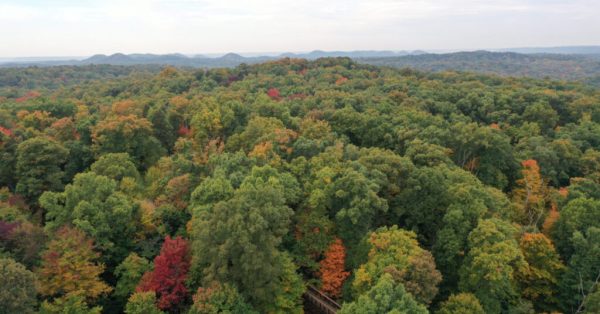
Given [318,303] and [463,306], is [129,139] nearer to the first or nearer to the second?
[318,303]

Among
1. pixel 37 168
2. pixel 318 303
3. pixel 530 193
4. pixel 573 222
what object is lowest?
pixel 318 303

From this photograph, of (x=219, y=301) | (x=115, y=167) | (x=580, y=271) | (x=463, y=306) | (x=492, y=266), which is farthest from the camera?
(x=115, y=167)

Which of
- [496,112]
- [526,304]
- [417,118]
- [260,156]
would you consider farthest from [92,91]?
[526,304]

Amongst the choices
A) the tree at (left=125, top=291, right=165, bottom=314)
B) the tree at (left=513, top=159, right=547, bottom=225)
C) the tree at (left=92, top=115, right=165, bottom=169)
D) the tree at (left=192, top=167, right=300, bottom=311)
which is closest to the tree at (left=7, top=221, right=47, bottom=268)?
the tree at (left=125, top=291, right=165, bottom=314)

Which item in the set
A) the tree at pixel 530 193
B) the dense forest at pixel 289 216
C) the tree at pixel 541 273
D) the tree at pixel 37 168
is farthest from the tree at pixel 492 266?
the tree at pixel 37 168

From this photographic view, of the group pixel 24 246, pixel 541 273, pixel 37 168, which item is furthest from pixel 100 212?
pixel 541 273
